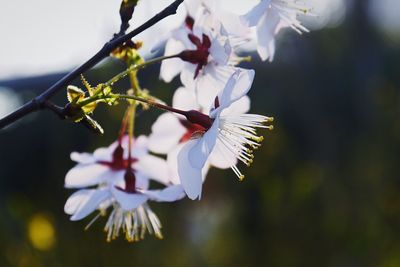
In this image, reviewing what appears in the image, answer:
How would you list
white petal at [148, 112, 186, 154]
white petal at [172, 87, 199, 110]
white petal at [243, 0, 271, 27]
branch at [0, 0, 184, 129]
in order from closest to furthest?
branch at [0, 0, 184, 129]
white petal at [243, 0, 271, 27]
white petal at [172, 87, 199, 110]
white petal at [148, 112, 186, 154]

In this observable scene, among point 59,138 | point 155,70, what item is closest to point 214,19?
point 155,70

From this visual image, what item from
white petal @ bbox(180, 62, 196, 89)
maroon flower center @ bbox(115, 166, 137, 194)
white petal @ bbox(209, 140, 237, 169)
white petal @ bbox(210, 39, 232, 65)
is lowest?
white petal @ bbox(209, 140, 237, 169)

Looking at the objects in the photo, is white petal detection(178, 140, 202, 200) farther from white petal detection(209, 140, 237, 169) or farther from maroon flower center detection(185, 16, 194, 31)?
maroon flower center detection(185, 16, 194, 31)

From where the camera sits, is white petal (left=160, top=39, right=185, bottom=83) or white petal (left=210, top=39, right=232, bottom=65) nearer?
white petal (left=210, top=39, right=232, bottom=65)

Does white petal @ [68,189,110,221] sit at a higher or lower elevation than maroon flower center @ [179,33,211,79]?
lower

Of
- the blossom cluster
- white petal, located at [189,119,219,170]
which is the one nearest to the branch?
the blossom cluster

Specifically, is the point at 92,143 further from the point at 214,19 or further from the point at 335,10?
the point at 214,19

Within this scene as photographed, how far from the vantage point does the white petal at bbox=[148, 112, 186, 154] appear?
1.13 m

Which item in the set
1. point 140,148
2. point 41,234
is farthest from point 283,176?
point 140,148

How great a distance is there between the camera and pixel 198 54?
1011 mm

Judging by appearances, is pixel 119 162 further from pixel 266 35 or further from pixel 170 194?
pixel 266 35

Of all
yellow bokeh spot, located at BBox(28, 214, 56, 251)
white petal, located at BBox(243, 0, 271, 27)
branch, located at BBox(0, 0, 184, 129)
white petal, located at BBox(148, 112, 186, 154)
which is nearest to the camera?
branch, located at BBox(0, 0, 184, 129)

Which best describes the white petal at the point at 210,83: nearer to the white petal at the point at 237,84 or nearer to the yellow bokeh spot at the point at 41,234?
the white petal at the point at 237,84

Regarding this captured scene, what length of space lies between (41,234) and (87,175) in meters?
2.25
